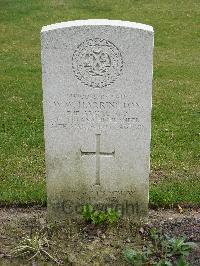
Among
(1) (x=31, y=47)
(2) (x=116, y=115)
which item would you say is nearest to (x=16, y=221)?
(2) (x=116, y=115)

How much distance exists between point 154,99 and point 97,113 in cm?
448

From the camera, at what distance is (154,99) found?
9.50m

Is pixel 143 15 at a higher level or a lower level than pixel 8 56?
higher

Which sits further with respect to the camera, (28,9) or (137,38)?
(28,9)

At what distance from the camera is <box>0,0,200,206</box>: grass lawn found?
6535 mm

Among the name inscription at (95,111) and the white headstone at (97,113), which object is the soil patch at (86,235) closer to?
the white headstone at (97,113)

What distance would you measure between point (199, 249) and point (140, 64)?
1.66 m

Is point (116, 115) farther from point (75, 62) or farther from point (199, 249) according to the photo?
point (199, 249)

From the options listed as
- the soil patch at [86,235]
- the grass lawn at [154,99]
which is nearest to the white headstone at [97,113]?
the soil patch at [86,235]

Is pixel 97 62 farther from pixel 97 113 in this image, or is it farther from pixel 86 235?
pixel 86 235

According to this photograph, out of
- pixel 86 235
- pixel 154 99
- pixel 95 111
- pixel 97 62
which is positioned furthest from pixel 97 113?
pixel 154 99

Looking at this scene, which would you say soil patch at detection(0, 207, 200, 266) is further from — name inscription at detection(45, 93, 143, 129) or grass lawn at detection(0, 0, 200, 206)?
name inscription at detection(45, 93, 143, 129)

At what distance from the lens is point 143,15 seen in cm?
1697

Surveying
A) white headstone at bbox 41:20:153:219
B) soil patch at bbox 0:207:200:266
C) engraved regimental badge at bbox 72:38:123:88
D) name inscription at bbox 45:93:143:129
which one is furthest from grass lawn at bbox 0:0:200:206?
engraved regimental badge at bbox 72:38:123:88
